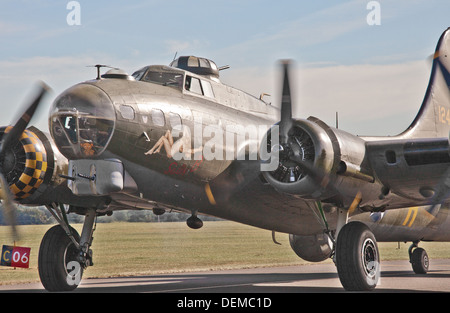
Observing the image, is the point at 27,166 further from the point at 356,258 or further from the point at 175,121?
the point at 356,258

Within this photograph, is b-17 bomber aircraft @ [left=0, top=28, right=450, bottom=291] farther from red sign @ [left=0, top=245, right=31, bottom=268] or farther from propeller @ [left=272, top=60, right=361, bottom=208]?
red sign @ [left=0, top=245, right=31, bottom=268]

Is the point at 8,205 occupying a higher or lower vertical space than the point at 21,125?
lower

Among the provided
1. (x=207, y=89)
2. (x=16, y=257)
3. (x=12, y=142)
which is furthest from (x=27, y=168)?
(x=207, y=89)

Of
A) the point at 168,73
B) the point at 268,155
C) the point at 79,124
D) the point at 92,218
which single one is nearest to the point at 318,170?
the point at 268,155

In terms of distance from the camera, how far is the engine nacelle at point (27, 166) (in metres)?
14.1

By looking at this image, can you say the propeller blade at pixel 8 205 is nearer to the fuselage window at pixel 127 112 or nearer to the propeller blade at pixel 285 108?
the fuselage window at pixel 127 112

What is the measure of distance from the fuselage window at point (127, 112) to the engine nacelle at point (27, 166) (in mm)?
3899

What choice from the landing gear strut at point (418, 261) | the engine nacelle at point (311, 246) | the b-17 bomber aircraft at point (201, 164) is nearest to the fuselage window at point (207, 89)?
the b-17 bomber aircraft at point (201, 164)

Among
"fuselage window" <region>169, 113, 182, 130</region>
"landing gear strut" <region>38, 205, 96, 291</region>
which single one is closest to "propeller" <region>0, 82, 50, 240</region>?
"landing gear strut" <region>38, 205, 96, 291</region>

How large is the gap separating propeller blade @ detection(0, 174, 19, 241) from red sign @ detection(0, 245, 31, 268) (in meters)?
2.07

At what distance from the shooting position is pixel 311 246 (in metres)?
19.5

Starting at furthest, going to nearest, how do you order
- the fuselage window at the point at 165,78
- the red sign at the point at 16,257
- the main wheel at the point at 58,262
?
the red sign at the point at 16,257
the main wheel at the point at 58,262
the fuselage window at the point at 165,78

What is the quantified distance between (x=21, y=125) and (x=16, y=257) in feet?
14.0

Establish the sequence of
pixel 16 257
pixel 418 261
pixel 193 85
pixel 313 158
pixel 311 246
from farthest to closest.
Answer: pixel 418 261, pixel 311 246, pixel 16 257, pixel 193 85, pixel 313 158
